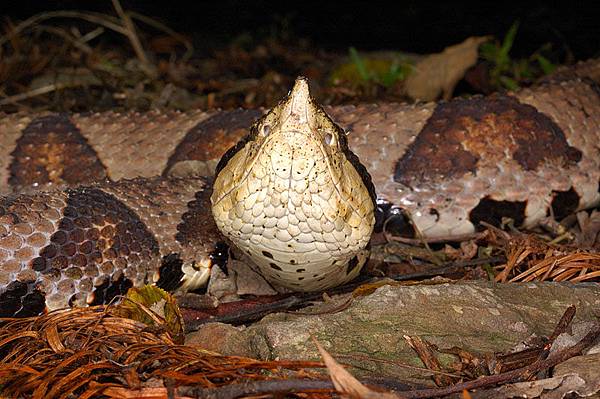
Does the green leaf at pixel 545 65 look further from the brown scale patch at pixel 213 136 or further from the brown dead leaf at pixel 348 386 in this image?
the brown dead leaf at pixel 348 386

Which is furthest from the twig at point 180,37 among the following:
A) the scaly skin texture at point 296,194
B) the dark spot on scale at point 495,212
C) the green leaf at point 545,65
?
the scaly skin texture at point 296,194

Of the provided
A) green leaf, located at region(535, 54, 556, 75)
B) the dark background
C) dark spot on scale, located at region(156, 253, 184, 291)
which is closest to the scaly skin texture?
dark spot on scale, located at region(156, 253, 184, 291)

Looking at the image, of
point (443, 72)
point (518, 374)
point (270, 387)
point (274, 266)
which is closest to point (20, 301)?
point (274, 266)

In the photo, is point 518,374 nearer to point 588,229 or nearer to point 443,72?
point 588,229

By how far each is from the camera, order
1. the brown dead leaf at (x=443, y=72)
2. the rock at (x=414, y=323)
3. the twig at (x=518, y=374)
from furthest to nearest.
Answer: the brown dead leaf at (x=443, y=72), the rock at (x=414, y=323), the twig at (x=518, y=374)

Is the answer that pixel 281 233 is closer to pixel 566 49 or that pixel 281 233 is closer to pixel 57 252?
pixel 57 252

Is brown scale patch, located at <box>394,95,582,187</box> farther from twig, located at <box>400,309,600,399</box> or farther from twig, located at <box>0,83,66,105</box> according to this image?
twig, located at <box>0,83,66,105</box>
